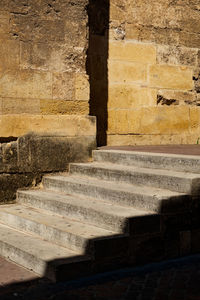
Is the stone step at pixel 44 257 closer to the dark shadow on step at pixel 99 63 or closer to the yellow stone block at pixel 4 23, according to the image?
the yellow stone block at pixel 4 23

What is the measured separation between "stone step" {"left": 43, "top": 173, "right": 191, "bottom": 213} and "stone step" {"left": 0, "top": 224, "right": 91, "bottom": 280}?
776 millimetres

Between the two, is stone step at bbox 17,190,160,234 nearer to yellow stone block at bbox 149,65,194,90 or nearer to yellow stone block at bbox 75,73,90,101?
yellow stone block at bbox 75,73,90,101

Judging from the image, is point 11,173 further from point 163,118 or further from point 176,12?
point 176,12

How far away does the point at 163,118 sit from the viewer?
26.3ft

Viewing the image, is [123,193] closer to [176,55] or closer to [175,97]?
[175,97]

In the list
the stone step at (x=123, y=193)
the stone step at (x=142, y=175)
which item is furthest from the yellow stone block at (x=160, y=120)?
the stone step at (x=123, y=193)

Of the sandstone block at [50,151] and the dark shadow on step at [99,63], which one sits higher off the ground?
the dark shadow on step at [99,63]

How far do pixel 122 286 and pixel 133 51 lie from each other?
4.76 meters

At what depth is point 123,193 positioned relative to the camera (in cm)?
473

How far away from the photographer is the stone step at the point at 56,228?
161 inches

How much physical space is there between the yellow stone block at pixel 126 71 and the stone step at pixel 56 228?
111 inches

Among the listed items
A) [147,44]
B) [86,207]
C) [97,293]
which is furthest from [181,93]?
[97,293]

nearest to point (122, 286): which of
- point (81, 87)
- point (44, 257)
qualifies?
point (44, 257)

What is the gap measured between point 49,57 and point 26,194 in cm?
168
